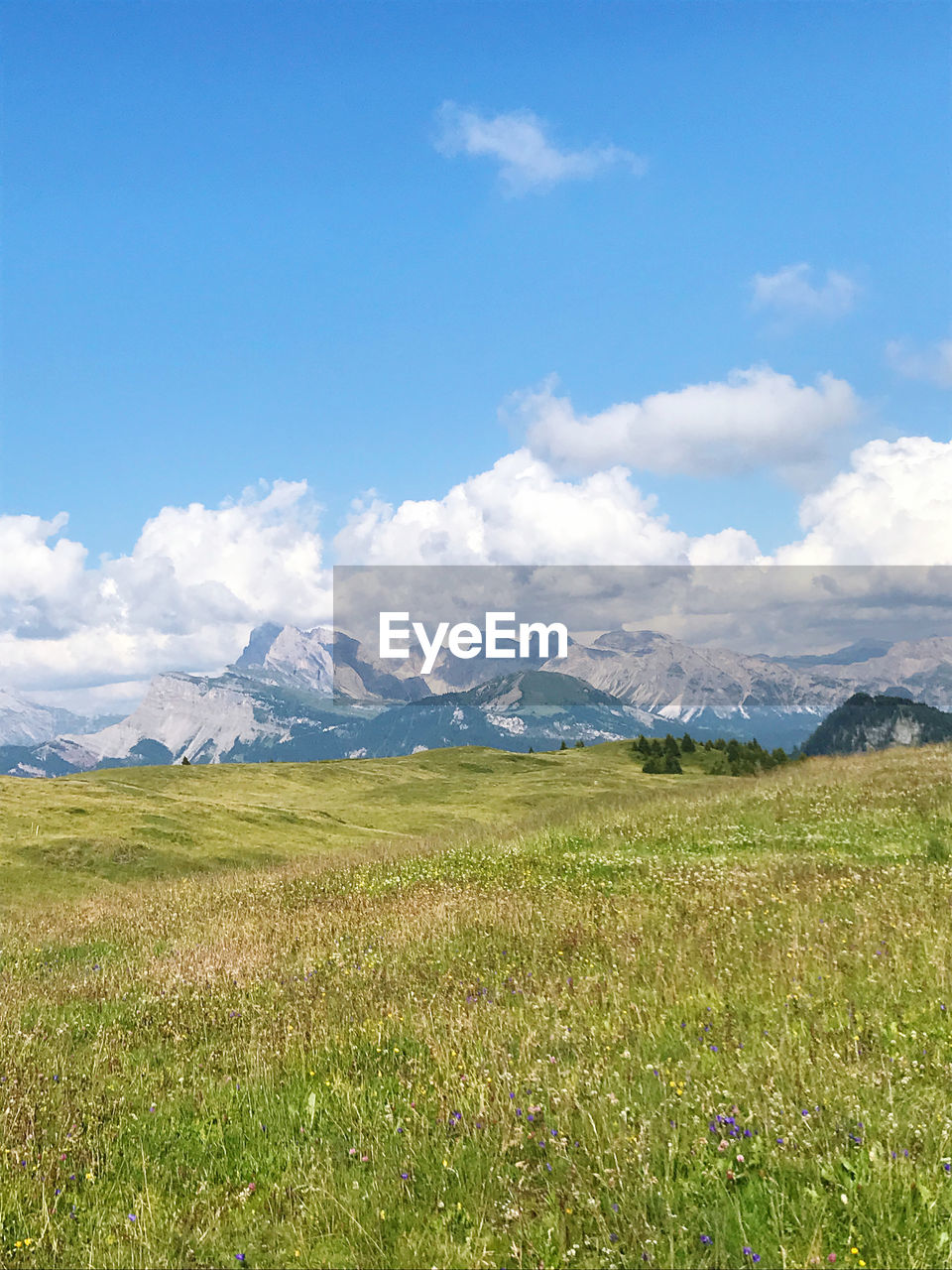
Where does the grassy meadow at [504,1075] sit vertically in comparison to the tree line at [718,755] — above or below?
above

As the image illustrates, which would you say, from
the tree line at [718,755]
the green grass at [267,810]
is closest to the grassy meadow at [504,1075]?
the green grass at [267,810]

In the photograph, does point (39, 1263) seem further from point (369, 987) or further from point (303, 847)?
point (303, 847)

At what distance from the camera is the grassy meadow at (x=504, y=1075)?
4.71 metres

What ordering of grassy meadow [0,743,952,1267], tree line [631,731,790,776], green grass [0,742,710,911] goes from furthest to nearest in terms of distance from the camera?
1. tree line [631,731,790,776]
2. green grass [0,742,710,911]
3. grassy meadow [0,743,952,1267]

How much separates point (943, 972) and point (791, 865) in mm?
7383

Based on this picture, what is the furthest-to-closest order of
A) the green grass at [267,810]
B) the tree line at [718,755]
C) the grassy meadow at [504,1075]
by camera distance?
the tree line at [718,755] < the green grass at [267,810] < the grassy meadow at [504,1075]

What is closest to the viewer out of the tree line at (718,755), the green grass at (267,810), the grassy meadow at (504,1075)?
the grassy meadow at (504,1075)

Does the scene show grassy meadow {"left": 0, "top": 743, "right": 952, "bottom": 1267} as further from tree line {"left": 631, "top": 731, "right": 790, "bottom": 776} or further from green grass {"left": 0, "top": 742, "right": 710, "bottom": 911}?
tree line {"left": 631, "top": 731, "right": 790, "bottom": 776}

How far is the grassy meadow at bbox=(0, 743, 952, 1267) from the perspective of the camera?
4.71 m

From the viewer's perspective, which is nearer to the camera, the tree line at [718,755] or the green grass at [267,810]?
the green grass at [267,810]

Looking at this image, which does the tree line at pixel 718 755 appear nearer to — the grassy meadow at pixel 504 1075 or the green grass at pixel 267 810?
the green grass at pixel 267 810

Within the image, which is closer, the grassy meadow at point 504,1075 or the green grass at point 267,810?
the grassy meadow at point 504,1075

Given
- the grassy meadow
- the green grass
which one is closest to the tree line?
the green grass

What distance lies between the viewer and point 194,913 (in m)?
16.9
